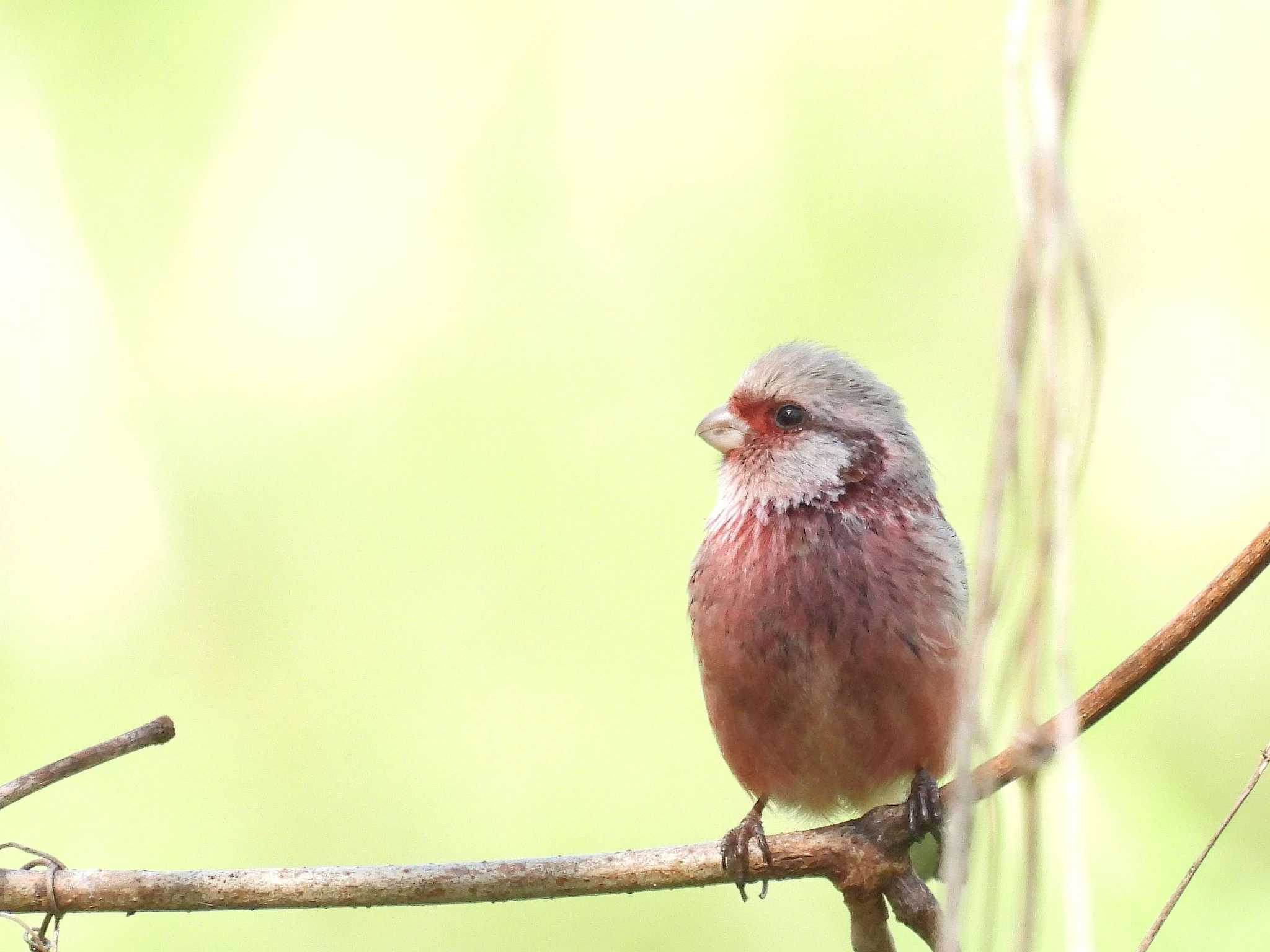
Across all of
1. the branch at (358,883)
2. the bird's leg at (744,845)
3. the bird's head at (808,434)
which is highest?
the bird's head at (808,434)

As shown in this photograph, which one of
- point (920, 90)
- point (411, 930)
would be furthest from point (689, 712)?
point (920, 90)

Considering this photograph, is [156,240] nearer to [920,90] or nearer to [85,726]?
[85,726]

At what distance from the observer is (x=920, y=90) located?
5414 millimetres

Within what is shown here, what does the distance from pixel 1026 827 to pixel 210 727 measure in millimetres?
4341

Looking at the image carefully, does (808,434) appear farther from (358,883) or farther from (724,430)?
(358,883)

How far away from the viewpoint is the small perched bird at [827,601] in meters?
3.43

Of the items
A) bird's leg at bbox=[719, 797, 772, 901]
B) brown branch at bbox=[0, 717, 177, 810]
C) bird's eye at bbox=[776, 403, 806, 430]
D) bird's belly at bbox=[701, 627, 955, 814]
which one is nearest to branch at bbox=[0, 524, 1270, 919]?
bird's leg at bbox=[719, 797, 772, 901]

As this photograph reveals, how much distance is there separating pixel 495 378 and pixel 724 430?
1741 millimetres

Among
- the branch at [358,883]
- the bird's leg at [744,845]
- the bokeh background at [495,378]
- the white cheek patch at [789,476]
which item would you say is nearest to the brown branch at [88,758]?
the branch at [358,883]

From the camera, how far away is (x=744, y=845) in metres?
3.20

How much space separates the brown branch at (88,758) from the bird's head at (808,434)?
172cm

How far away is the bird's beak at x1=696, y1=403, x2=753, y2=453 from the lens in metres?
3.92

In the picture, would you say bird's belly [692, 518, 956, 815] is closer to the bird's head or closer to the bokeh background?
the bird's head

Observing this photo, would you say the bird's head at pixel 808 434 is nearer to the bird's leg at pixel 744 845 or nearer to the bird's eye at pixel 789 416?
the bird's eye at pixel 789 416
